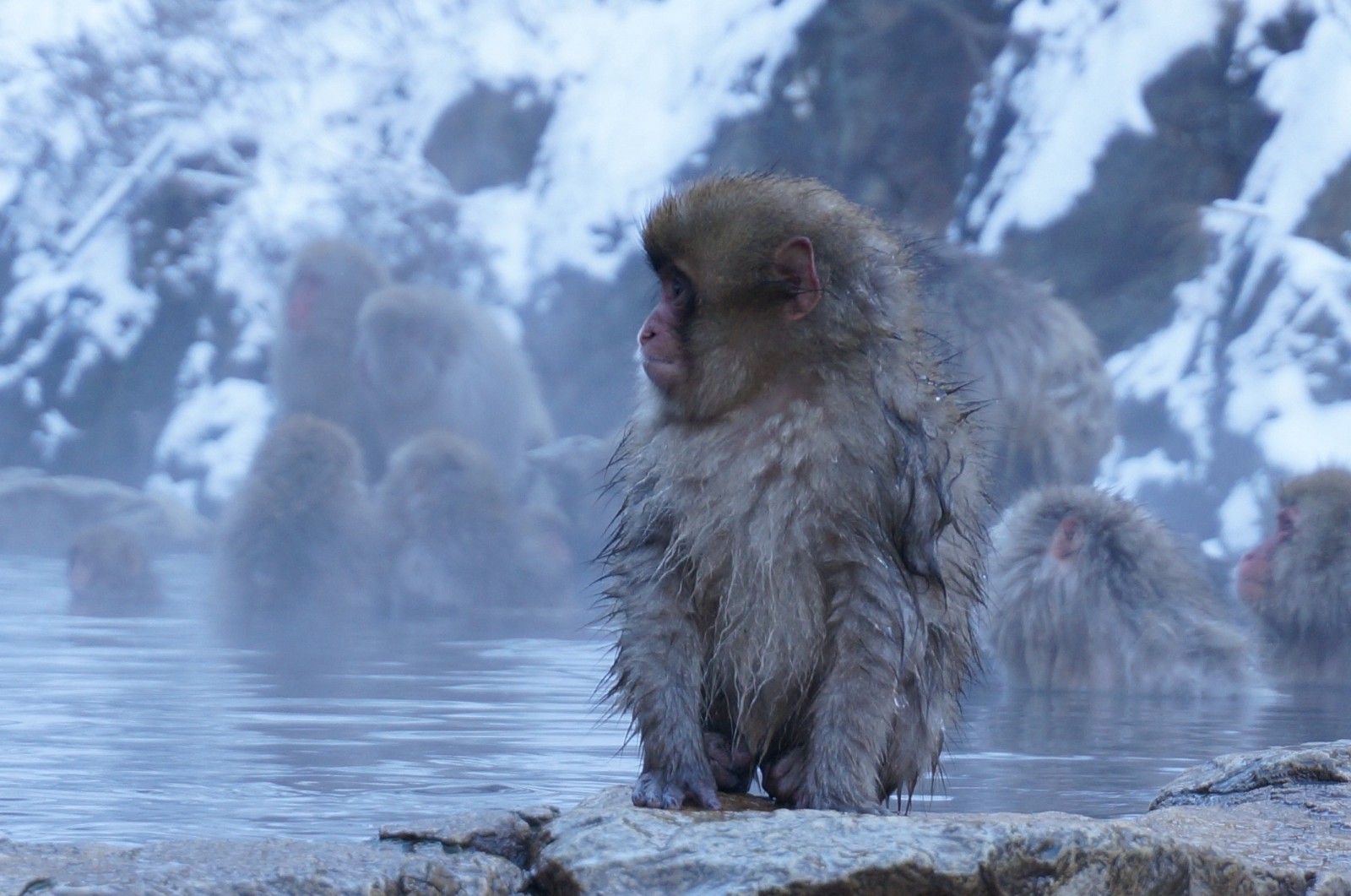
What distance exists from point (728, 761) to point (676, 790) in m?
0.19

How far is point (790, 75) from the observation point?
9.52 meters

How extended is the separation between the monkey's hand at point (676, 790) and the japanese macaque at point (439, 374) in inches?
237

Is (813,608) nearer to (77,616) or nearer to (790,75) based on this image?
(77,616)

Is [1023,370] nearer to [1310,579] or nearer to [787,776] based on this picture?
[1310,579]

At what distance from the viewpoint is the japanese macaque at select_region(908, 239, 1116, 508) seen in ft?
19.6

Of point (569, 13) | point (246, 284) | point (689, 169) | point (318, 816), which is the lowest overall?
point (318, 816)

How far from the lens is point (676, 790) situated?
2.07m

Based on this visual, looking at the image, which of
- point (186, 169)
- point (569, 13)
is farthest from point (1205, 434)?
point (186, 169)

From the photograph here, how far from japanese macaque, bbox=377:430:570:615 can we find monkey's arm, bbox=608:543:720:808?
4.68m

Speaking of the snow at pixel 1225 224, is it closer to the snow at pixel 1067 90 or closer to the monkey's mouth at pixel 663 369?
the snow at pixel 1067 90

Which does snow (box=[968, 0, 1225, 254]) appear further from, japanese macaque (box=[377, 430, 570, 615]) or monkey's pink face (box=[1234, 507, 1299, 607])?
monkey's pink face (box=[1234, 507, 1299, 607])

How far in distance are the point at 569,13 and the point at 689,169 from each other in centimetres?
143

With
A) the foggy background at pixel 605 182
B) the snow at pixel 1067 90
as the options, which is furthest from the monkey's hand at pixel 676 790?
the snow at pixel 1067 90

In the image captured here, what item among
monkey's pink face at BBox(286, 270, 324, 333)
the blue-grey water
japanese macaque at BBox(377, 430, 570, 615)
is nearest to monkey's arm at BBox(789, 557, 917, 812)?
the blue-grey water
